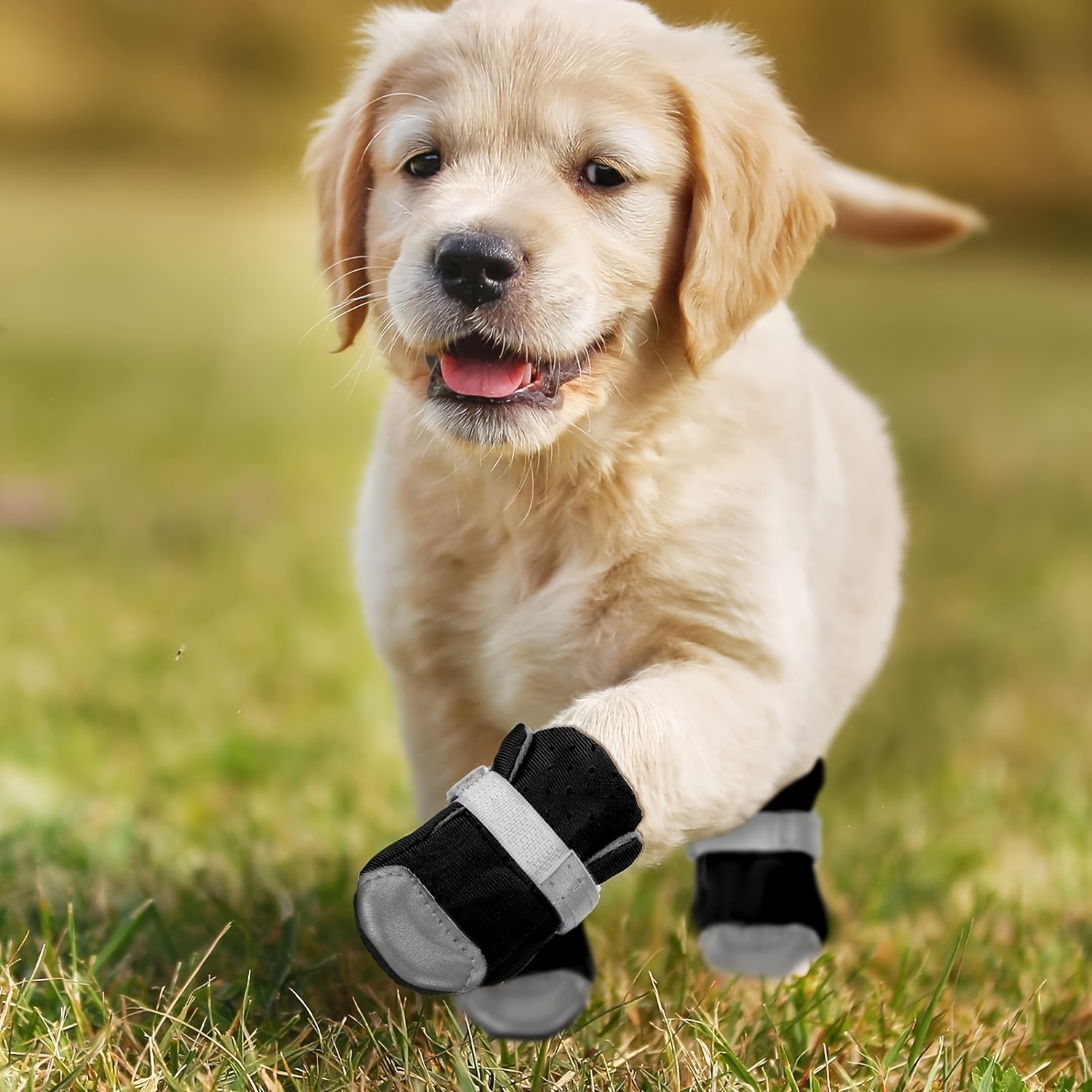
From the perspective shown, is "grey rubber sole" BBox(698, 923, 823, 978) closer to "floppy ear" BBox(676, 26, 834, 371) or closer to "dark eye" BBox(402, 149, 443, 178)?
"floppy ear" BBox(676, 26, 834, 371)

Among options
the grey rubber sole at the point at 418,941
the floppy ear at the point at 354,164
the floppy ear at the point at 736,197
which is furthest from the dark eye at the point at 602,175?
the grey rubber sole at the point at 418,941

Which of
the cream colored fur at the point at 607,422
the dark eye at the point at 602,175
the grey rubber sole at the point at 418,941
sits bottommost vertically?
the grey rubber sole at the point at 418,941

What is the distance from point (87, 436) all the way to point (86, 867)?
4.38 meters

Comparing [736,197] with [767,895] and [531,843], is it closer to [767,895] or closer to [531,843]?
[531,843]

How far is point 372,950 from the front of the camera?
1.62 meters

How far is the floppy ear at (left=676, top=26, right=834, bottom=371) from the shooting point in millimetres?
2076

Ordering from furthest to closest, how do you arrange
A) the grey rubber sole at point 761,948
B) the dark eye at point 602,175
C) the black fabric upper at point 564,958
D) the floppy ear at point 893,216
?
the floppy ear at point 893,216 → the grey rubber sole at point 761,948 → the black fabric upper at point 564,958 → the dark eye at point 602,175

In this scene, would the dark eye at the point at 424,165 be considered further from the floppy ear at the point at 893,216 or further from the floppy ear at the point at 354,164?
the floppy ear at the point at 893,216

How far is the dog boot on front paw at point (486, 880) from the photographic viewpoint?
1.62 metres

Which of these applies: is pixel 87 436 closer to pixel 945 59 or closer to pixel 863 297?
pixel 863 297

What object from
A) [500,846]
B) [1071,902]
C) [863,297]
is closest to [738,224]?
[500,846]

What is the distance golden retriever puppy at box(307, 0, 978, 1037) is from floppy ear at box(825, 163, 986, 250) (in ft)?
1.65

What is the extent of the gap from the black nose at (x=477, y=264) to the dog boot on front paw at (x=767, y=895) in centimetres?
101

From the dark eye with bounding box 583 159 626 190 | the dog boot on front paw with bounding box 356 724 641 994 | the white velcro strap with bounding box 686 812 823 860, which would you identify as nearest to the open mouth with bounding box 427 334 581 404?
the dark eye with bounding box 583 159 626 190
